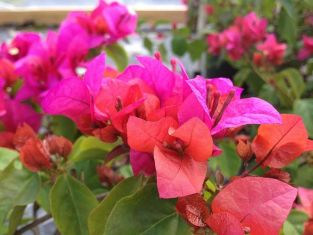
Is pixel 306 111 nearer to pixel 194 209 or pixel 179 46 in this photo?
pixel 194 209

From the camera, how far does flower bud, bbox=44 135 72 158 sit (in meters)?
0.44

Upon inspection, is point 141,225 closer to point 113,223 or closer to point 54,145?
point 113,223

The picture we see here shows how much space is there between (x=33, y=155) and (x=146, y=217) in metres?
0.15

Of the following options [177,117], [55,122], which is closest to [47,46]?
[55,122]

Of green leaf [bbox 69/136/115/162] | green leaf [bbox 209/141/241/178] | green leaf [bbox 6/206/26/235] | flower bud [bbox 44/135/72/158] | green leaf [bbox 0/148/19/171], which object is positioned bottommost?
green leaf [bbox 209/141/241/178]

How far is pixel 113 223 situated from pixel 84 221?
10cm

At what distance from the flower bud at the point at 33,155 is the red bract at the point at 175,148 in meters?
0.14

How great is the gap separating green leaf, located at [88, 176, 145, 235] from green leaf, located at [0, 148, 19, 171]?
157 millimetres

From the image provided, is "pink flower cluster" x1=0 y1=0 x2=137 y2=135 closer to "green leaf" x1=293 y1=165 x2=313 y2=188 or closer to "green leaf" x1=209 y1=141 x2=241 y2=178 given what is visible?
"green leaf" x1=209 y1=141 x2=241 y2=178

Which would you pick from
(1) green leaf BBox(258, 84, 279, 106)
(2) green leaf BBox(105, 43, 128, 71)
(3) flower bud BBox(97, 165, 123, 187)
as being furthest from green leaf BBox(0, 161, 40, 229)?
(1) green leaf BBox(258, 84, 279, 106)

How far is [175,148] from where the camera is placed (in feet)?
1.05

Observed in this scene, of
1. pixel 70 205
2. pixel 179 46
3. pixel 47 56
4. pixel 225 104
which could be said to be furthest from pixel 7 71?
pixel 179 46

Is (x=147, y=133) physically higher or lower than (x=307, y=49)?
higher

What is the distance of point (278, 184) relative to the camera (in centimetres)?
31
